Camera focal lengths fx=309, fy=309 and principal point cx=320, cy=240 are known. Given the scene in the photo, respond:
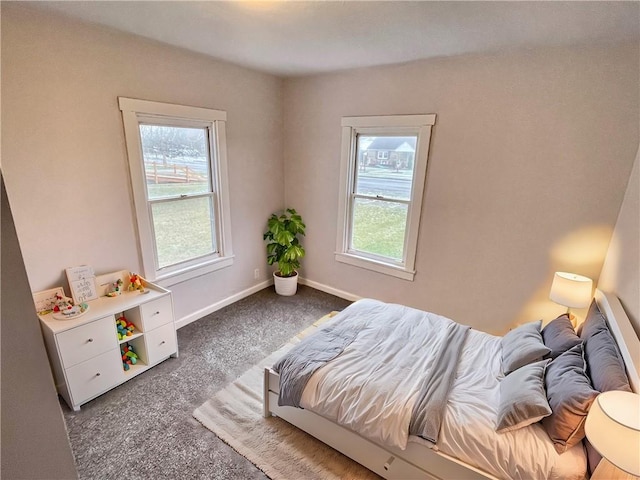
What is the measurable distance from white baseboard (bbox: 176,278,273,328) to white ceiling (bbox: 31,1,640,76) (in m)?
2.49

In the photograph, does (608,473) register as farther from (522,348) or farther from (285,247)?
(285,247)

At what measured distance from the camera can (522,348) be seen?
1890 mm

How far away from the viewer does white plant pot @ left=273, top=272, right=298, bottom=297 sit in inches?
151

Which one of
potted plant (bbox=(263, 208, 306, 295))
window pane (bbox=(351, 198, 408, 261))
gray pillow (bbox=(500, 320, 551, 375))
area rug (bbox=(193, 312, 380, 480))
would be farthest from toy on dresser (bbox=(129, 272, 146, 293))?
gray pillow (bbox=(500, 320, 551, 375))

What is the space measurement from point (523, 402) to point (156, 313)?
8.21 feet

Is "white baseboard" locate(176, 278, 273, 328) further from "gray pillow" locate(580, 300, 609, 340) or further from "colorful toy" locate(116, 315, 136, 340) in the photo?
"gray pillow" locate(580, 300, 609, 340)

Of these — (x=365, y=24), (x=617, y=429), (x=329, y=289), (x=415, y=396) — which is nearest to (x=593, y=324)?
(x=617, y=429)

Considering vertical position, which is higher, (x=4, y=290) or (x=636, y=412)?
(x=4, y=290)

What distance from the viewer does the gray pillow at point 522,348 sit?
1806 millimetres

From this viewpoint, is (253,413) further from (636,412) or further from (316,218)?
(316,218)

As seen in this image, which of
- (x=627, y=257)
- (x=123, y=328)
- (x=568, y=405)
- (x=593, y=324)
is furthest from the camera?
(x=123, y=328)

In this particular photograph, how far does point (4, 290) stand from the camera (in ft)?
1.29

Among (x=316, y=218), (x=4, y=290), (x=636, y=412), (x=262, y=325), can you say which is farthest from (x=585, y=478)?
(x=316, y=218)

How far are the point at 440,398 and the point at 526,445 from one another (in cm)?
39
